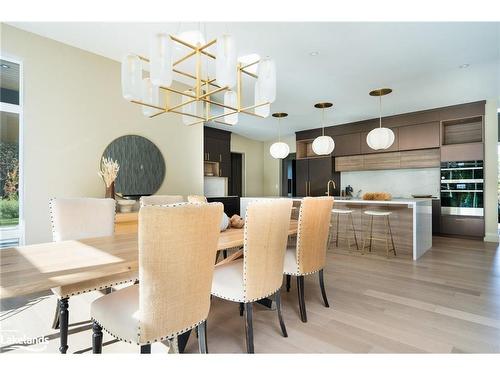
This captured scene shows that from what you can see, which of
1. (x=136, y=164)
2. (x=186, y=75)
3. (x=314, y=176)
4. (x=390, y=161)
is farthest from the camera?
(x=314, y=176)

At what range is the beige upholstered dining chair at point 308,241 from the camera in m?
2.01

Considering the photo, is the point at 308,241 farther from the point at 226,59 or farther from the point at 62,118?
the point at 62,118

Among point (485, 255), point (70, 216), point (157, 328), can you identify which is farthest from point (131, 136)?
point (485, 255)

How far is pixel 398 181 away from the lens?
629 cm

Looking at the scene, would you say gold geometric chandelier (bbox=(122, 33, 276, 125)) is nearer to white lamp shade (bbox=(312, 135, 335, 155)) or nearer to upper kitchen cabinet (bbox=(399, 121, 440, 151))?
white lamp shade (bbox=(312, 135, 335, 155))

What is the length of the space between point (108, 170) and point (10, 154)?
3.00 feet

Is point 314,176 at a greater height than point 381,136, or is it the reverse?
point 381,136

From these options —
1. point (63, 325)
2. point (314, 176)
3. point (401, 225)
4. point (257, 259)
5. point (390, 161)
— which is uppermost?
point (390, 161)

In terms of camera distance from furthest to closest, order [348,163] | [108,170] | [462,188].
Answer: [348,163], [462,188], [108,170]

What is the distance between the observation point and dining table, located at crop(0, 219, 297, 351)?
3.24 feet

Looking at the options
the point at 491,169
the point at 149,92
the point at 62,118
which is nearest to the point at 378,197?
the point at 491,169

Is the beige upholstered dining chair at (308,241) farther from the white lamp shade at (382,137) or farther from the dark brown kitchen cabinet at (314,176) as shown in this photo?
the dark brown kitchen cabinet at (314,176)
